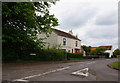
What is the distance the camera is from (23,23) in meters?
12.9

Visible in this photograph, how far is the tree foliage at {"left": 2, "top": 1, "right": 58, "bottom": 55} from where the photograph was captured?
10.9 metres

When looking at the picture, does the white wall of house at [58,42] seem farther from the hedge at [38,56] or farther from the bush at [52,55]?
the hedge at [38,56]

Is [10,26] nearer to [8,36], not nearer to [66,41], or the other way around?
[8,36]

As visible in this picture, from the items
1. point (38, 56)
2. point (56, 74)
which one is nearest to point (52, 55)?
point (38, 56)

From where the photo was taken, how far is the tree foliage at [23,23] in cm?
1095

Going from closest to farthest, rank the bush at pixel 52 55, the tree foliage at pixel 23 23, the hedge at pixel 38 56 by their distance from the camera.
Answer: the tree foliage at pixel 23 23 < the hedge at pixel 38 56 < the bush at pixel 52 55

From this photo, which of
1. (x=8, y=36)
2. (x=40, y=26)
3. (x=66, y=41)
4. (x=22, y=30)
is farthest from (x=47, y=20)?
(x=66, y=41)

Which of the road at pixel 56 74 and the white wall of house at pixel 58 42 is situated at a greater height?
the white wall of house at pixel 58 42

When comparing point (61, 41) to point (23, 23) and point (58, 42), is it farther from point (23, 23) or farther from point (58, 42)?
point (23, 23)

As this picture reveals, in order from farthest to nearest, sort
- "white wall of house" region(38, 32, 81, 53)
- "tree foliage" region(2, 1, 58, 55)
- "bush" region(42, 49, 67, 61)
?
"white wall of house" region(38, 32, 81, 53) < "bush" region(42, 49, 67, 61) < "tree foliage" region(2, 1, 58, 55)

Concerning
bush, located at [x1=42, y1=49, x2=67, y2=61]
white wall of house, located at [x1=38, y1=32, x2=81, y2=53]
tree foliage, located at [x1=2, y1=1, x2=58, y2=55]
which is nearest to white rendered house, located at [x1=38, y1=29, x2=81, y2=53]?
white wall of house, located at [x1=38, y1=32, x2=81, y2=53]

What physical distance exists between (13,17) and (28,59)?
7.46 meters

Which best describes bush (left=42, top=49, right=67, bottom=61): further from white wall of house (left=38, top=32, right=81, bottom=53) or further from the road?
the road

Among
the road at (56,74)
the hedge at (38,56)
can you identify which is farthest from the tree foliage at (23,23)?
the road at (56,74)
